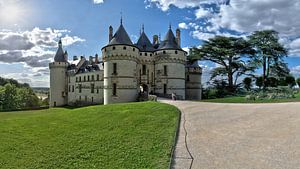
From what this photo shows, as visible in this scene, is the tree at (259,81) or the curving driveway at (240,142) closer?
the curving driveway at (240,142)

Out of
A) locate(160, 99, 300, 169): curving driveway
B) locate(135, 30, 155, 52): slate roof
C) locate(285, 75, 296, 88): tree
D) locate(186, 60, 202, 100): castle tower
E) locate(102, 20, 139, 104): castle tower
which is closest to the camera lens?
locate(160, 99, 300, 169): curving driveway

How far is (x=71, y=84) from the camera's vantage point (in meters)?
45.8

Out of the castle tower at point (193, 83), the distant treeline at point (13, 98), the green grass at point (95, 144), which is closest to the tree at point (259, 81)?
the castle tower at point (193, 83)

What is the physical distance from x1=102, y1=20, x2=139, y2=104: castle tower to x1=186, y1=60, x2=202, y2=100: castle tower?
12696 millimetres

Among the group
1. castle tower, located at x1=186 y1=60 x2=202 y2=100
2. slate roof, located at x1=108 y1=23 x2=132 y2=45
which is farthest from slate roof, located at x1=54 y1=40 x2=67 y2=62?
castle tower, located at x1=186 y1=60 x2=202 y2=100

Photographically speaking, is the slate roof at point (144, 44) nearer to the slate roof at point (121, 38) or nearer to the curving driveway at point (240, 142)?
the slate roof at point (121, 38)

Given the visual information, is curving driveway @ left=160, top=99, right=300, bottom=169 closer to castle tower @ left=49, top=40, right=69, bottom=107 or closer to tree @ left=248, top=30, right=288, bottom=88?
tree @ left=248, top=30, right=288, bottom=88

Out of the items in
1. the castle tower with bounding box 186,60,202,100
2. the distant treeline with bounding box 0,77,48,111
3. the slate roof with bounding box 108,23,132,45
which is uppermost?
the slate roof with bounding box 108,23,132,45

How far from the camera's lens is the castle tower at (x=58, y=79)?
154ft

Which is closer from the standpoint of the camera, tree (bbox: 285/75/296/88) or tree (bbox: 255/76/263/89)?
tree (bbox: 255/76/263/89)

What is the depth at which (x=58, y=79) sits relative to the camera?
46.8 meters

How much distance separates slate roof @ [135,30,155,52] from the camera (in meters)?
33.6

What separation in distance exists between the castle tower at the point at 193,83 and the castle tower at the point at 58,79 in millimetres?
24796

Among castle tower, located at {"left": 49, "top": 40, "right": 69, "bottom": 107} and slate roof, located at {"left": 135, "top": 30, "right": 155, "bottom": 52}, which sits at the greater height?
slate roof, located at {"left": 135, "top": 30, "right": 155, "bottom": 52}
